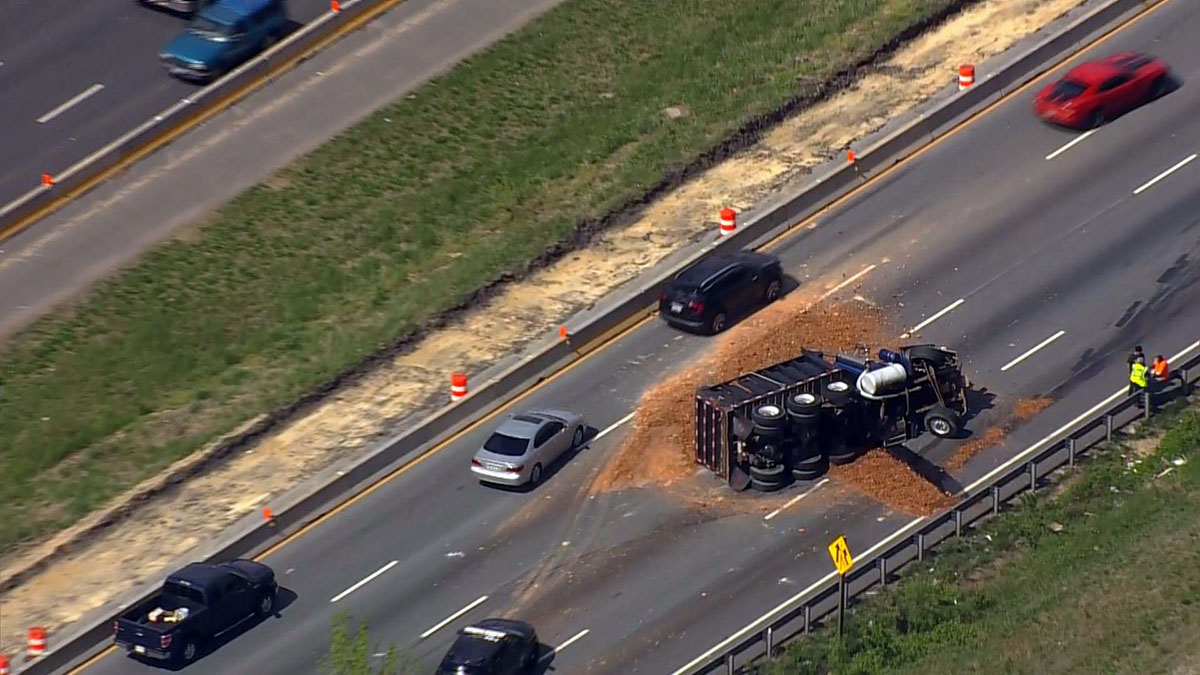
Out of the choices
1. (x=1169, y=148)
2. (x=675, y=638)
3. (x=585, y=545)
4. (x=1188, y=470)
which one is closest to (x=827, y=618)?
(x=675, y=638)

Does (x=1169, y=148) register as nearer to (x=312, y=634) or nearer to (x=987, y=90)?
(x=987, y=90)

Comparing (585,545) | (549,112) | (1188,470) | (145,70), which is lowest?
(1188,470)

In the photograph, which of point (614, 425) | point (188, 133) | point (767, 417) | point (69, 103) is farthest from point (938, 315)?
point (69, 103)

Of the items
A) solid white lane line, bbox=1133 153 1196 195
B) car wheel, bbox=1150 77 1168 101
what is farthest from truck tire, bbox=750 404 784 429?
car wheel, bbox=1150 77 1168 101

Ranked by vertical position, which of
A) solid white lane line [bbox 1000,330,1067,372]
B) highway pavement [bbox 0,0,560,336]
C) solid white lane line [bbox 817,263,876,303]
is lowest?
solid white lane line [bbox 1000,330,1067,372]

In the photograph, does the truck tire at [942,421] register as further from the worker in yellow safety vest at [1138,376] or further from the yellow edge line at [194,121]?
the yellow edge line at [194,121]

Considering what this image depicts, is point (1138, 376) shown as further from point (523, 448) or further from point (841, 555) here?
point (523, 448)

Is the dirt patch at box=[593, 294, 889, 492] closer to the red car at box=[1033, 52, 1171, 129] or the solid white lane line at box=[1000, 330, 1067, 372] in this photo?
the solid white lane line at box=[1000, 330, 1067, 372]
